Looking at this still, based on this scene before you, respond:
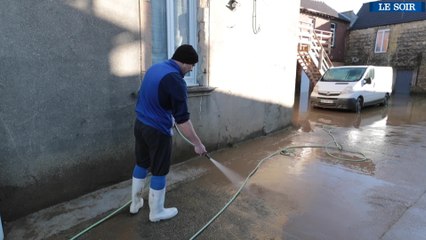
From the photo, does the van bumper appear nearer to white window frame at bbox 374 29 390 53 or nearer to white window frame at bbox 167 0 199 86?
white window frame at bbox 167 0 199 86

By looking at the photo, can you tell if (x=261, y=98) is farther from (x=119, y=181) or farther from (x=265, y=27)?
(x=119, y=181)

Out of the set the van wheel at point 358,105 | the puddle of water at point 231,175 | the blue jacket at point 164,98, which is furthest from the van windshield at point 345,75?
the blue jacket at point 164,98

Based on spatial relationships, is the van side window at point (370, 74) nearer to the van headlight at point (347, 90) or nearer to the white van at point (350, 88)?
the white van at point (350, 88)

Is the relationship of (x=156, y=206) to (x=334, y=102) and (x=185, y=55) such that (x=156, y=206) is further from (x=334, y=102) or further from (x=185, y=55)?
(x=334, y=102)

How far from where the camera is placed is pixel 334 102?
35.1 feet

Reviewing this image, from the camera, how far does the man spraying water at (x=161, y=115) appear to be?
2666mm

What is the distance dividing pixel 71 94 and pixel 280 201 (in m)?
2.72

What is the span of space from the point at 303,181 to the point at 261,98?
100 inches

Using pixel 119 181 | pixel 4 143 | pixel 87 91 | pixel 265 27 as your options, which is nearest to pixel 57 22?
pixel 87 91

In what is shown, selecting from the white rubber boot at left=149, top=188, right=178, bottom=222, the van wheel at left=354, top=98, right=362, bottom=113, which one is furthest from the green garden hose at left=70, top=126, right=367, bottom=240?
the van wheel at left=354, top=98, right=362, bottom=113

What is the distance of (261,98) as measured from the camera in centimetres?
630

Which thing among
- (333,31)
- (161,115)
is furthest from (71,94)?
(333,31)

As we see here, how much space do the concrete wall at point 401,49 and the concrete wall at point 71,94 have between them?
1943 cm

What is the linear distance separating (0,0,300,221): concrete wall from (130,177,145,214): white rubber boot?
2.55 feet
